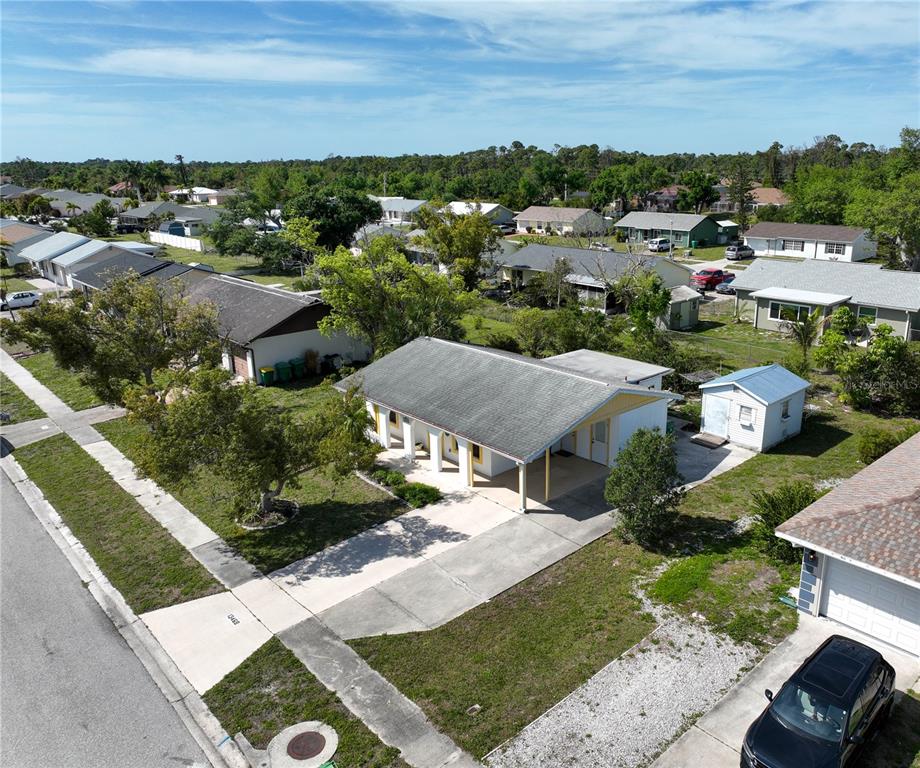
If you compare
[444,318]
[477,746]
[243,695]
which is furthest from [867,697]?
[444,318]

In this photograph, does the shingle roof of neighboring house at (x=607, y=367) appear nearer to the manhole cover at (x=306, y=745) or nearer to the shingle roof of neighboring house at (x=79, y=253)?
the manhole cover at (x=306, y=745)

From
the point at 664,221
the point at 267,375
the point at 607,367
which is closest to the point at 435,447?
the point at 607,367

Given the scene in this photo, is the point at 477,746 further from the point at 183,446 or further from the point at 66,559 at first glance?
the point at 66,559

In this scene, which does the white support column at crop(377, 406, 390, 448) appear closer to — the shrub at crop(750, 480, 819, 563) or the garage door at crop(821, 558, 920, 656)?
the shrub at crop(750, 480, 819, 563)

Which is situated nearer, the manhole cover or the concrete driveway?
the concrete driveway

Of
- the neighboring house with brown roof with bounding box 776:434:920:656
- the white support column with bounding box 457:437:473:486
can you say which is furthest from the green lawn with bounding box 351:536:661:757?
the white support column with bounding box 457:437:473:486

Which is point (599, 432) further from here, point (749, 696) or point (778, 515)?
point (749, 696)
